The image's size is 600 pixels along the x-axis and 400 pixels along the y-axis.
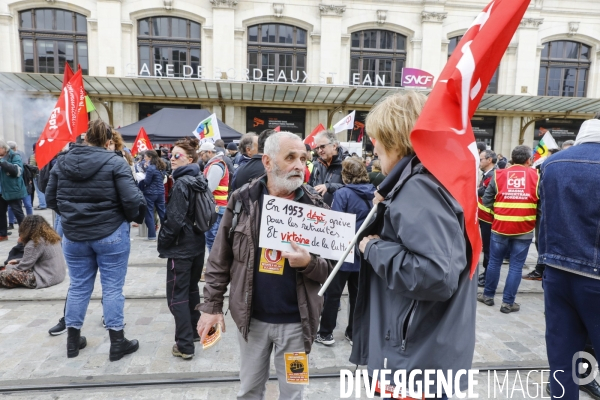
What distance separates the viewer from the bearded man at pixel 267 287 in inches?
91.6

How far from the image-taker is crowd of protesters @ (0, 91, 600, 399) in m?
1.59

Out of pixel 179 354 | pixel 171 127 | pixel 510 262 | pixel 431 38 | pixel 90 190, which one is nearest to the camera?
pixel 90 190

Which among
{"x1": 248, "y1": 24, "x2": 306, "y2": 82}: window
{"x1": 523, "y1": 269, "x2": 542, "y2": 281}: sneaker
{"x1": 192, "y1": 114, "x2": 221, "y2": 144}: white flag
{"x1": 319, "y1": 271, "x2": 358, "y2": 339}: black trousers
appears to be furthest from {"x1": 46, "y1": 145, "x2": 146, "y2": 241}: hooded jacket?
{"x1": 248, "y1": 24, "x2": 306, "y2": 82}: window

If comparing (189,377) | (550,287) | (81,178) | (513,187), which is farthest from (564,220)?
(81,178)

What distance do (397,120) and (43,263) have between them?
567 centimetres

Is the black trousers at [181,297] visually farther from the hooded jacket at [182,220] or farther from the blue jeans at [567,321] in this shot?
the blue jeans at [567,321]

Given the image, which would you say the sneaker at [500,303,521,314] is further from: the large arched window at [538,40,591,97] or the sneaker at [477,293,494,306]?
the large arched window at [538,40,591,97]

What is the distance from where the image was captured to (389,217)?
167cm

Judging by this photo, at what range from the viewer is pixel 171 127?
12.1 meters

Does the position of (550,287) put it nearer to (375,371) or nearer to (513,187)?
(375,371)

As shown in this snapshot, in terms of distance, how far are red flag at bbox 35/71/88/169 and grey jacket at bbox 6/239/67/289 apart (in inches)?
52.2

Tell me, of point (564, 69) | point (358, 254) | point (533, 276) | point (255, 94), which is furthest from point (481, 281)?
point (564, 69)

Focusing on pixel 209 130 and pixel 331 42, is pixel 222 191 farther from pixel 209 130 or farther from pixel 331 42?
pixel 331 42

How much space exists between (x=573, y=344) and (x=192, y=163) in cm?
331
